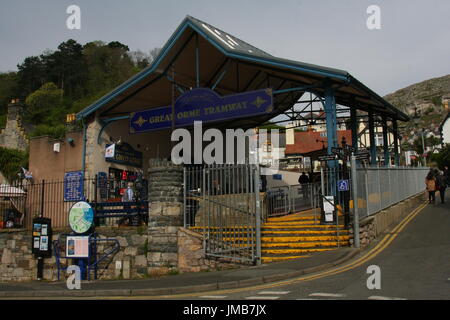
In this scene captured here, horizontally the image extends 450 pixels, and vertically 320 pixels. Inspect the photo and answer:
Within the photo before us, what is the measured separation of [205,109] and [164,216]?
255 inches

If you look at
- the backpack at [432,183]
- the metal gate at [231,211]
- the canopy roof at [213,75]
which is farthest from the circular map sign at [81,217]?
the backpack at [432,183]

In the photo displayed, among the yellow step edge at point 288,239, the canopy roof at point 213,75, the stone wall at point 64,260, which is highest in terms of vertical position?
the canopy roof at point 213,75

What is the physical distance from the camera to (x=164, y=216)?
43.2 feet

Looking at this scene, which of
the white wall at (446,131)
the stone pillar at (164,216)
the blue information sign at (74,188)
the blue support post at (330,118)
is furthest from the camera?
the white wall at (446,131)

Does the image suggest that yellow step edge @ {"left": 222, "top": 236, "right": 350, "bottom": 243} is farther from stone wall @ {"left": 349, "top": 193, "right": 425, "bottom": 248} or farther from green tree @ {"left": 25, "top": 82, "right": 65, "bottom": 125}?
green tree @ {"left": 25, "top": 82, "right": 65, "bottom": 125}

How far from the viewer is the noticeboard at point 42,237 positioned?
49.1 ft

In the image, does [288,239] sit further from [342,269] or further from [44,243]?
[44,243]

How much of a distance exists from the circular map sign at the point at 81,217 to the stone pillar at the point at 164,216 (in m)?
2.00

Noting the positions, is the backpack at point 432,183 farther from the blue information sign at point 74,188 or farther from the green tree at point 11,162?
the green tree at point 11,162

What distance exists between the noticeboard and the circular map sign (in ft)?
5.55


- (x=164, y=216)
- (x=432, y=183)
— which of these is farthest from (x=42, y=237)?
(x=432, y=183)

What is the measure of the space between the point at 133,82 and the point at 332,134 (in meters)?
9.12

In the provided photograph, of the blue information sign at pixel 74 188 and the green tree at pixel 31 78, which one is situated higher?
the green tree at pixel 31 78
